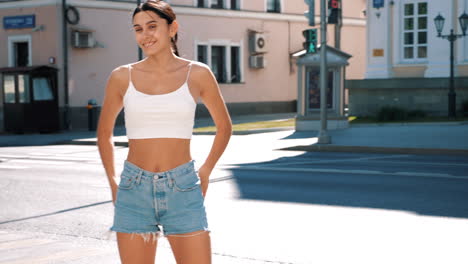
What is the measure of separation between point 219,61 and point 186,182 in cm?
3484

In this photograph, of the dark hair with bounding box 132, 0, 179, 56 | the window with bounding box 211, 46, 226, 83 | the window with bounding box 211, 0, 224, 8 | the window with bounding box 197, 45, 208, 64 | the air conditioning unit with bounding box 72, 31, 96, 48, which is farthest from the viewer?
the window with bounding box 211, 0, 224, 8

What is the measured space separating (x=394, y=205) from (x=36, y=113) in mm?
22247

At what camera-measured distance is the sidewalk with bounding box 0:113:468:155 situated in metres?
18.0

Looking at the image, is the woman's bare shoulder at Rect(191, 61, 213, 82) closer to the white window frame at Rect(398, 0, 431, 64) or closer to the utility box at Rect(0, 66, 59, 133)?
the utility box at Rect(0, 66, 59, 133)

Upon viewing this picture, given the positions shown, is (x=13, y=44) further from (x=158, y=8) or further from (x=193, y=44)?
(x=158, y=8)

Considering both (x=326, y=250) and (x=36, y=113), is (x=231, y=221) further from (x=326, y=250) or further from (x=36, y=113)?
(x=36, y=113)

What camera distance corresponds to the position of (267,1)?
4031 cm

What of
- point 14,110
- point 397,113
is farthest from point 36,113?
point 397,113

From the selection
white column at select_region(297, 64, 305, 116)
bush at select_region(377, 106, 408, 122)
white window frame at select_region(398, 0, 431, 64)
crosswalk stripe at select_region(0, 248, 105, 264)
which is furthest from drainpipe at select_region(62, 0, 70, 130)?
crosswalk stripe at select_region(0, 248, 105, 264)

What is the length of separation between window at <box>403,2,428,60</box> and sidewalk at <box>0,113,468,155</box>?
17.6ft

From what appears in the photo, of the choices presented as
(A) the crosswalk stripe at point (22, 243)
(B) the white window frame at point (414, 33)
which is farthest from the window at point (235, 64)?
(A) the crosswalk stripe at point (22, 243)

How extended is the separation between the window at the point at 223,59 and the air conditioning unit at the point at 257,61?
0.57 metres

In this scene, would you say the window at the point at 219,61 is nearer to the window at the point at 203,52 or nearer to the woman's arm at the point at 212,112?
the window at the point at 203,52

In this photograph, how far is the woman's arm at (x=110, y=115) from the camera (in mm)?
3748
